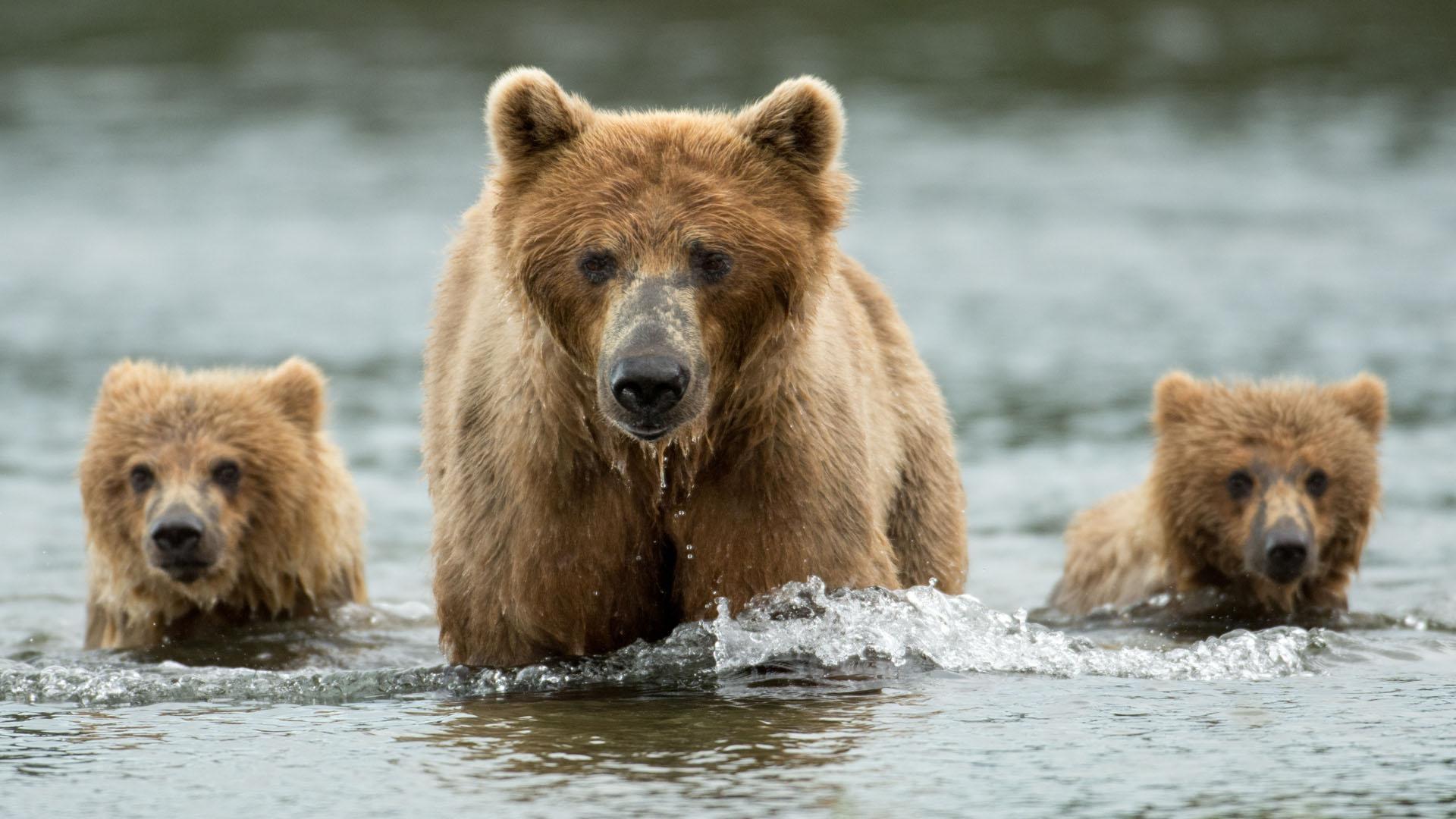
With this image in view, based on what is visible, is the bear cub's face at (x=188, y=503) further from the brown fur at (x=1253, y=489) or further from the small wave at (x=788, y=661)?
the brown fur at (x=1253, y=489)

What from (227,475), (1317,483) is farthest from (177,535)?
(1317,483)

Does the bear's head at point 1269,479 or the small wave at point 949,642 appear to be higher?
the bear's head at point 1269,479

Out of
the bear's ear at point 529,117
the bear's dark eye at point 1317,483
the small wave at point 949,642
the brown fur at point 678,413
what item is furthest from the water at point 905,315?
the bear's ear at point 529,117

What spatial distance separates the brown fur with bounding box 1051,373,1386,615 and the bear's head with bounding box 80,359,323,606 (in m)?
3.49

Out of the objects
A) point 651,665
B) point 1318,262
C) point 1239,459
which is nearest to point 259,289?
point 1318,262

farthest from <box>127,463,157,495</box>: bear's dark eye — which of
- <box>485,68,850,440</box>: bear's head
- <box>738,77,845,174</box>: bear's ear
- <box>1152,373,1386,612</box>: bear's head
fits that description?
<box>1152,373,1386,612</box>: bear's head

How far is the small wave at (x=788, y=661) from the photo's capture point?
5.93 metres

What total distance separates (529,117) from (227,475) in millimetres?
3276

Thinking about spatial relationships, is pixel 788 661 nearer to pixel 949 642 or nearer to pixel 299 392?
pixel 949 642

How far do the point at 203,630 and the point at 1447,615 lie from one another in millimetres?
5049

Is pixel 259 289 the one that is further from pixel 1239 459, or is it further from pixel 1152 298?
pixel 1239 459

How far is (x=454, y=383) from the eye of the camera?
633 cm

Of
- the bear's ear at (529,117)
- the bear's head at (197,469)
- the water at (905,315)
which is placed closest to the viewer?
the water at (905,315)

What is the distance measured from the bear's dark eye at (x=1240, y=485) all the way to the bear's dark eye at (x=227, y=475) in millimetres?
4074
